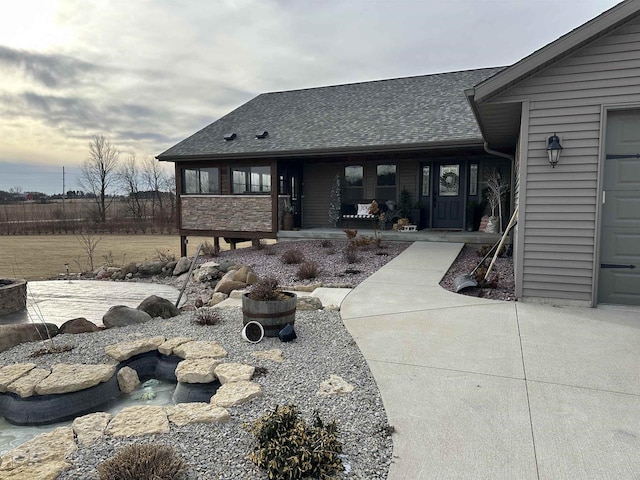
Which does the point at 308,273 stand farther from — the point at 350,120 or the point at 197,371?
the point at 350,120

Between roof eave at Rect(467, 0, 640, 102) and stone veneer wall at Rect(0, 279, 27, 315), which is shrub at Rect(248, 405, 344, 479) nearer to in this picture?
roof eave at Rect(467, 0, 640, 102)

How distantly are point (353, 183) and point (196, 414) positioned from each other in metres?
10.9

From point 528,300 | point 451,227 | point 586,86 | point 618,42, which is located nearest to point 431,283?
point 528,300

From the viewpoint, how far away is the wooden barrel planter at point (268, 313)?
4.04 metres

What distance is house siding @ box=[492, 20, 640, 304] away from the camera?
471 cm

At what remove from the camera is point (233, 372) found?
3.19 m

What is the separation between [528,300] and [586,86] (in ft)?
8.85

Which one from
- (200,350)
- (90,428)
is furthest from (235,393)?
(200,350)

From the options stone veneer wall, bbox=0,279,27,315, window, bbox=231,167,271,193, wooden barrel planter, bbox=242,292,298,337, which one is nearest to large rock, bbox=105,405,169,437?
wooden barrel planter, bbox=242,292,298,337

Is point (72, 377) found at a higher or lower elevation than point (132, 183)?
lower

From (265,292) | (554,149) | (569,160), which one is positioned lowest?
(265,292)

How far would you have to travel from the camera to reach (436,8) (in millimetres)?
10359

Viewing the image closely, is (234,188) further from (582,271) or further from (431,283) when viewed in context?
(582,271)

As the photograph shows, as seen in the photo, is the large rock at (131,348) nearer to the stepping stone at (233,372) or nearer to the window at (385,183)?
the stepping stone at (233,372)
